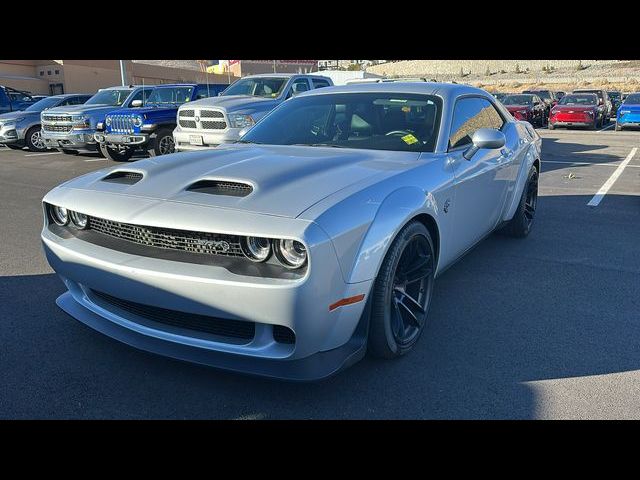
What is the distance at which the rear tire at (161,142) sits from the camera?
39.0 feet

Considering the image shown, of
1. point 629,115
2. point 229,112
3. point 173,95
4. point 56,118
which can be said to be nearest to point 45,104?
point 56,118

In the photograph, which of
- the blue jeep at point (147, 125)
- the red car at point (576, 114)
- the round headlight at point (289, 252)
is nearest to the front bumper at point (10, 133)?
the blue jeep at point (147, 125)

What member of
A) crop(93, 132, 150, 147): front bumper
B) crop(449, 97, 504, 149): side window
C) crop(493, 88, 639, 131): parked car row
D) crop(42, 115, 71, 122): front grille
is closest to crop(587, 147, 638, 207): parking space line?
crop(449, 97, 504, 149): side window

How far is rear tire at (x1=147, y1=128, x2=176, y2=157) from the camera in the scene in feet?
39.0

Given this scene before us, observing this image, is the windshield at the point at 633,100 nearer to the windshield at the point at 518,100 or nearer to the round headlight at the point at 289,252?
the windshield at the point at 518,100

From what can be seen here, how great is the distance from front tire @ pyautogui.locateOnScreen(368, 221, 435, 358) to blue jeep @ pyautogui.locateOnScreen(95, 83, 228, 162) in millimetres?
9667

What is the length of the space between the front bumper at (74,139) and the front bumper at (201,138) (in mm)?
3761

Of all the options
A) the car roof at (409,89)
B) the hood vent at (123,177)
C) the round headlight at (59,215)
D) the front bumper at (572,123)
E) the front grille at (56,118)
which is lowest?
the front bumper at (572,123)

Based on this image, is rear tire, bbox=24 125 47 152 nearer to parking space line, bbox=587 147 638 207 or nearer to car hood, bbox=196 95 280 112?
car hood, bbox=196 95 280 112

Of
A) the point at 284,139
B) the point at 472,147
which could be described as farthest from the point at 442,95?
the point at 284,139

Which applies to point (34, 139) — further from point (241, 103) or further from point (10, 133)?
point (241, 103)

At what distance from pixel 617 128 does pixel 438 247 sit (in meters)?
20.0

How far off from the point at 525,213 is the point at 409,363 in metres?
3.10

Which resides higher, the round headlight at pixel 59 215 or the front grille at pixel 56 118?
the round headlight at pixel 59 215
